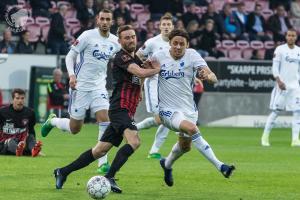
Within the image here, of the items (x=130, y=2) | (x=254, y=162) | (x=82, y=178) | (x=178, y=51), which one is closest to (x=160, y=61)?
(x=178, y=51)

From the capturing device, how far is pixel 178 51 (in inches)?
489

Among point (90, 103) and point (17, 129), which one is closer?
point (90, 103)

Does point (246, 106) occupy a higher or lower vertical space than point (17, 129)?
lower

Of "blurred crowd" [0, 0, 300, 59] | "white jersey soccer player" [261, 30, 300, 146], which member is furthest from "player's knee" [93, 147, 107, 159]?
"blurred crowd" [0, 0, 300, 59]

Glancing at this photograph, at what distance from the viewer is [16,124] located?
17078mm

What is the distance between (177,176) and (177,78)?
1994 mm

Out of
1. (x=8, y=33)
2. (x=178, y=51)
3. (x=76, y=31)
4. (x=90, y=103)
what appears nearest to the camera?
(x=178, y=51)

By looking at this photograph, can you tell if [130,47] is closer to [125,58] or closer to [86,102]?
[125,58]

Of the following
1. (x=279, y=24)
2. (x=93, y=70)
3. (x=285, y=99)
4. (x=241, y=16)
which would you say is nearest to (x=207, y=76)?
(x=93, y=70)

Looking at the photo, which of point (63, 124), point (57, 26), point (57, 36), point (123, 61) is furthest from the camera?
point (57, 36)

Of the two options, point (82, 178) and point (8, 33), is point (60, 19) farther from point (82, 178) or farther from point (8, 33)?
point (82, 178)

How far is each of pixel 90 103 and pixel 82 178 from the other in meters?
1.68

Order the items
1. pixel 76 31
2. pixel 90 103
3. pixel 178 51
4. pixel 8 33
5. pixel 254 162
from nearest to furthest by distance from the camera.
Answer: pixel 178 51, pixel 90 103, pixel 254 162, pixel 8 33, pixel 76 31

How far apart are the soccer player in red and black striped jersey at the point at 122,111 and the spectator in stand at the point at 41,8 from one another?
17.3m
